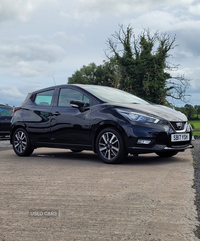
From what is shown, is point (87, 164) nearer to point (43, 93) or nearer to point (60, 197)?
point (43, 93)

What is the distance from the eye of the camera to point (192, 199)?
4668 mm

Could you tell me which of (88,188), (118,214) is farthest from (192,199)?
(88,188)

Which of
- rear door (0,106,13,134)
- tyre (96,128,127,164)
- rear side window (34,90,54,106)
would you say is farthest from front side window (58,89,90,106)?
rear door (0,106,13,134)

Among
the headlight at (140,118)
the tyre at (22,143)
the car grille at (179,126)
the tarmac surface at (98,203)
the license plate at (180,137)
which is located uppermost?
the headlight at (140,118)

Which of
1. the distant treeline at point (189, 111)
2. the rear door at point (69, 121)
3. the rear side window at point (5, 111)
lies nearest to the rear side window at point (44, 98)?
the rear door at point (69, 121)

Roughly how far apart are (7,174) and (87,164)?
179cm

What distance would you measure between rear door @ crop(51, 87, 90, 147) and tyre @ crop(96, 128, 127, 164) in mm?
380

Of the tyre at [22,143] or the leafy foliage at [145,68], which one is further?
the leafy foliage at [145,68]

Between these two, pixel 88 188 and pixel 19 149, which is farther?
pixel 19 149

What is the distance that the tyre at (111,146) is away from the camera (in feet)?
25.2

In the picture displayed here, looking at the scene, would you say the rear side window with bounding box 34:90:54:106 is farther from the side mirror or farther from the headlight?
the headlight

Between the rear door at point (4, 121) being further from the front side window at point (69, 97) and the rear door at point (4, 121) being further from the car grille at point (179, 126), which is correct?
the car grille at point (179, 126)

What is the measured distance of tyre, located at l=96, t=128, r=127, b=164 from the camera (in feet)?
25.2

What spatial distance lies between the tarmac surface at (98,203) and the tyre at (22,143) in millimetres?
1849
